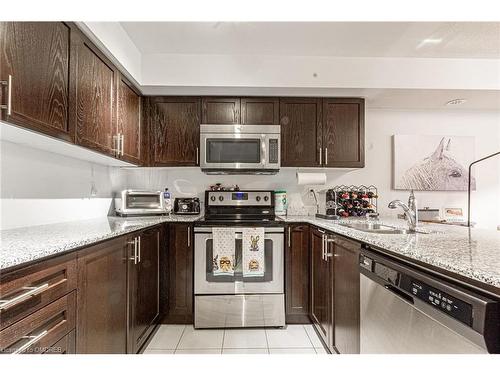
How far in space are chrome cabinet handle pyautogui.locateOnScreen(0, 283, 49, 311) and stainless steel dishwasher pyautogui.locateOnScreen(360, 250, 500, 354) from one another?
1.27 m

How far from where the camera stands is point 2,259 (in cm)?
89

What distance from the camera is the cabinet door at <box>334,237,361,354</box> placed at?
1526mm

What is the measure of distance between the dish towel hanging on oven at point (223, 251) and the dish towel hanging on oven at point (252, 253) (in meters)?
0.10

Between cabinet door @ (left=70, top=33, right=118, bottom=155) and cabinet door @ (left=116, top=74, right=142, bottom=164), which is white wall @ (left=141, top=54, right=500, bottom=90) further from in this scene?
cabinet door @ (left=70, top=33, right=118, bottom=155)

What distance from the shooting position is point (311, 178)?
120 inches

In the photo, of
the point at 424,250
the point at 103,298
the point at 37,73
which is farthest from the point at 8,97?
the point at 424,250

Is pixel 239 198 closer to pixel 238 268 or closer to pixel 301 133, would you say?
pixel 238 268

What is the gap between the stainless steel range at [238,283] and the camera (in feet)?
8.11

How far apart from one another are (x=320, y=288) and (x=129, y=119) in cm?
210

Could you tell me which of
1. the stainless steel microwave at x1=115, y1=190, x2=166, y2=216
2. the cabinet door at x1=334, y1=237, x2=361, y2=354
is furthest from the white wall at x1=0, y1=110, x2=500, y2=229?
the cabinet door at x1=334, y1=237, x2=361, y2=354

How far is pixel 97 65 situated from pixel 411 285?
7.04ft

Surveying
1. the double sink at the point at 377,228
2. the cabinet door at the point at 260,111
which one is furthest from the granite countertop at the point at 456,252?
the cabinet door at the point at 260,111

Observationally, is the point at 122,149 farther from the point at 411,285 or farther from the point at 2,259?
the point at 411,285
